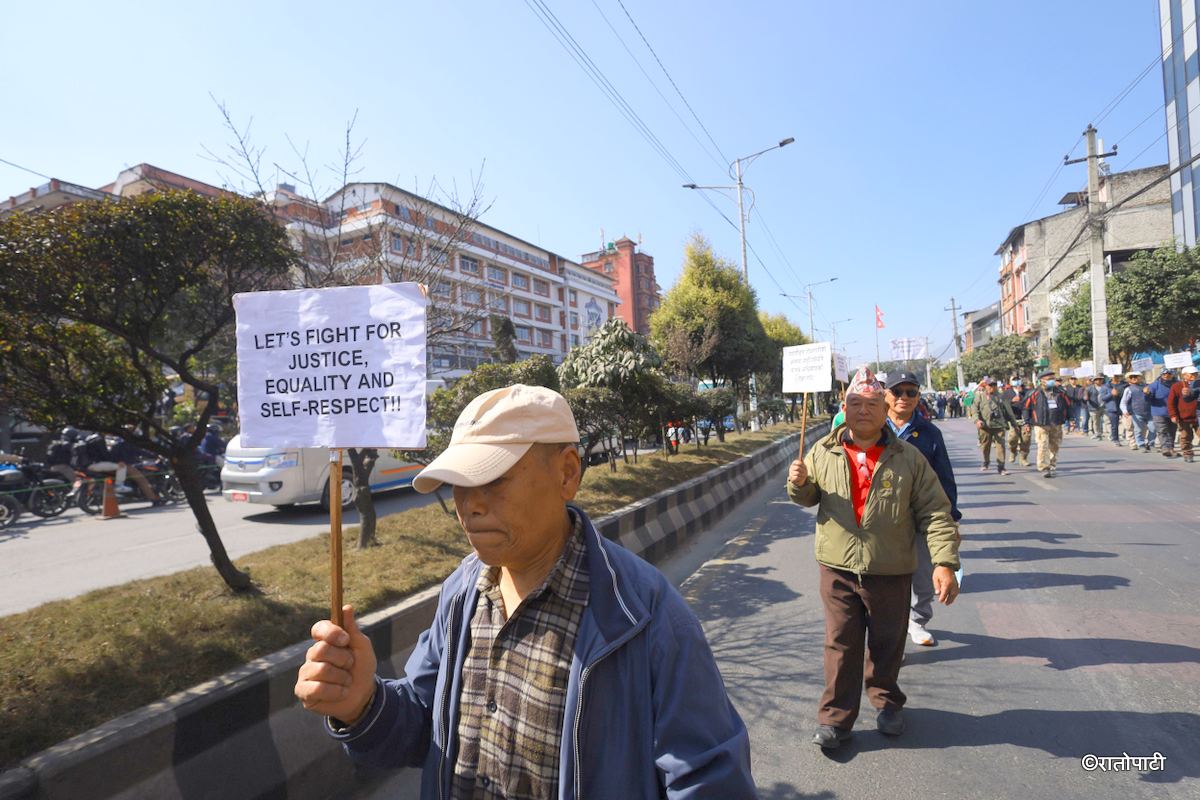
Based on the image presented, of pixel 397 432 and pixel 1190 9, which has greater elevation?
pixel 1190 9

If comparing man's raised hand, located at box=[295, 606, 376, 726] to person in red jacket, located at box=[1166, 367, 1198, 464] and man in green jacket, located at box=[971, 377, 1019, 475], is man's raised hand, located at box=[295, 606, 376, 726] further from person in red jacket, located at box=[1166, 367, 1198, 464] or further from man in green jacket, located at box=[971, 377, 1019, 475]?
person in red jacket, located at box=[1166, 367, 1198, 464]

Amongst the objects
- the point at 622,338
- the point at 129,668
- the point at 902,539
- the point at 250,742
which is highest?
the point at 622,338

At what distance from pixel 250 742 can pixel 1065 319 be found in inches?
1389

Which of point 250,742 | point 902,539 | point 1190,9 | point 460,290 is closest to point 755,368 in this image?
point 460,290

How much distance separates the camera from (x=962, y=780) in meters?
2.89

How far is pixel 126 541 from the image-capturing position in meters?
9.02

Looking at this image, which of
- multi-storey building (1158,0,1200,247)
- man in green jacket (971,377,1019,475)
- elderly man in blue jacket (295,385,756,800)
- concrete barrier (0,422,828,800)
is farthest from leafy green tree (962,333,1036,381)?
elderly man in blue jacket (295,385,756,800)

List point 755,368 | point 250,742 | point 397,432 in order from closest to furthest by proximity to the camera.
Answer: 1. point 397,432
2. point 250,742
3. point 755,368

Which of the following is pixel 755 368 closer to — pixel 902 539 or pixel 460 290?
pixel 460 290

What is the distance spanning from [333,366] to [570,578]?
1.10 metres

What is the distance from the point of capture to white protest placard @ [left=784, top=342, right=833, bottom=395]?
697 cm

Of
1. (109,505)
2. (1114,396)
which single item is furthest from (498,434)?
(1114,396)

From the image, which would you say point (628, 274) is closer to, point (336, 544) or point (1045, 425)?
point (1045, 425)

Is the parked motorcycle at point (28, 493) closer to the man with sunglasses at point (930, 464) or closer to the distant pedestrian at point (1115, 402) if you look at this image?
the man with sunglasses at point (930, 464)
